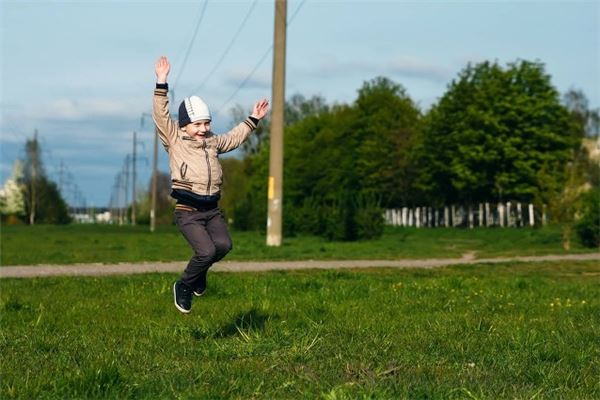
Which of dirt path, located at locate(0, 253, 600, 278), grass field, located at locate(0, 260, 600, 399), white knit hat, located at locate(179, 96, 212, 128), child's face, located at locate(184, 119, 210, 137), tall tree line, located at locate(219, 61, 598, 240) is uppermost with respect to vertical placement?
tall tree line, located at locate(219, 61, 598, 240)

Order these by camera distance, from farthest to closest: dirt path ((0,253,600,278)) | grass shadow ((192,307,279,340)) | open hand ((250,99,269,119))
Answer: dirt path ((0,253,600,278)), open hand ((250,99,269,119)), grass shadow ((192,307,279,340))

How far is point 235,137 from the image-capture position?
27.1 feet

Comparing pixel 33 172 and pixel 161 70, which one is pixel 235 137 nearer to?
pixel 161 70

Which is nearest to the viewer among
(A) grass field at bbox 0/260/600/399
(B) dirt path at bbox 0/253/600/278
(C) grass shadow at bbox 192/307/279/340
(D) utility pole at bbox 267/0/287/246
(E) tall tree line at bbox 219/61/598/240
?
(A) grass field at bbox 0/260/600/399

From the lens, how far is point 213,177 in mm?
7801

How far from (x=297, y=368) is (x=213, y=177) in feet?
7.77

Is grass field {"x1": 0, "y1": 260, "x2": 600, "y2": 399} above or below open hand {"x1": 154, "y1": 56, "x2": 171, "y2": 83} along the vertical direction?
below

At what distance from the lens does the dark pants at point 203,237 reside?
7812 millimetres

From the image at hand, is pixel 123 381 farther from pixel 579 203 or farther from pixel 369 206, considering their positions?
pixel 369 206

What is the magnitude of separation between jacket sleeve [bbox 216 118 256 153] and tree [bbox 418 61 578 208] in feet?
175

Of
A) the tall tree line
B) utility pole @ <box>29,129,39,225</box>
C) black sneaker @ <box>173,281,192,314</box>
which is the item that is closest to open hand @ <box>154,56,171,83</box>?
black sneaker @ <box>173,281,192,314</box>

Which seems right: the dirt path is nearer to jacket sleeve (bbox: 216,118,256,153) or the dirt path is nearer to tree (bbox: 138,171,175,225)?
jacket sleeve (bbox: 216,118,256,153)

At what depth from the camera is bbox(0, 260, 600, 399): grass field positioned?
17.6ft

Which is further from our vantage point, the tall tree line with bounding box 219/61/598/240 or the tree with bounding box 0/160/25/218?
the tree with bounding box 0/160/25/218
